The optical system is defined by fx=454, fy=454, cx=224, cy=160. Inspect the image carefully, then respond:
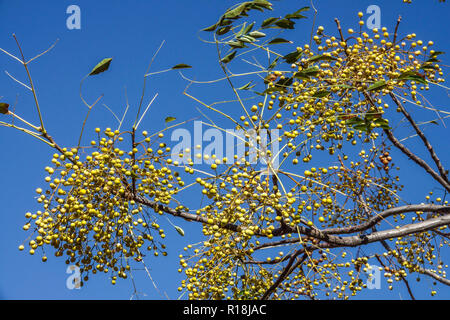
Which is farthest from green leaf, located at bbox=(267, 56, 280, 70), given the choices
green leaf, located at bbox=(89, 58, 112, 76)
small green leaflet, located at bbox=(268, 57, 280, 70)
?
green leaf, located at bbox=(89, 58, 112, 76)

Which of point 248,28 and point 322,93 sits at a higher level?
point 248,28

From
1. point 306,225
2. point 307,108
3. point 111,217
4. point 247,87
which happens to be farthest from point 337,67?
point 111,217

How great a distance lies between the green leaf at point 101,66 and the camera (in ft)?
6.88

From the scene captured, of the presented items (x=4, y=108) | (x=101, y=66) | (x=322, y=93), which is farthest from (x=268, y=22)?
(x=4, y=108)

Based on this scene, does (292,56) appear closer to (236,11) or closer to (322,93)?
(322,93)

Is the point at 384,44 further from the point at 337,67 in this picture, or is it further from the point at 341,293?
the point at 341,293

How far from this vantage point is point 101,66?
2.11m

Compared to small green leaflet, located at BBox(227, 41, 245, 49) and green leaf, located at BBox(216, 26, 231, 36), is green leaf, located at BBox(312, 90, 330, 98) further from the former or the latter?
green leaf, located at BBox(216, 26, 231, 36)

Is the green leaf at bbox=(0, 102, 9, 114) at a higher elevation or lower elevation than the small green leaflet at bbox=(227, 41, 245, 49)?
lower

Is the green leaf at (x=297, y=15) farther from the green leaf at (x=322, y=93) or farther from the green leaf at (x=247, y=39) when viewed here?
the green leaf at (x=322, y=93)

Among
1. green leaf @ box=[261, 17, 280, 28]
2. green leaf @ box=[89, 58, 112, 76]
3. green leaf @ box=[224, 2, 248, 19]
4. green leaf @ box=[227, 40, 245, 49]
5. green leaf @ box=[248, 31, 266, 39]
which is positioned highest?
green leaf @ box=[224, 2, 248, 19]

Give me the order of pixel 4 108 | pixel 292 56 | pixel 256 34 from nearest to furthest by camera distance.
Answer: pixel 4 108
pixel 256 34
pixel 292 56

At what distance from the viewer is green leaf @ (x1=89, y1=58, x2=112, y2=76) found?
2.10 m

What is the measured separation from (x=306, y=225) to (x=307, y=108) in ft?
2.29
